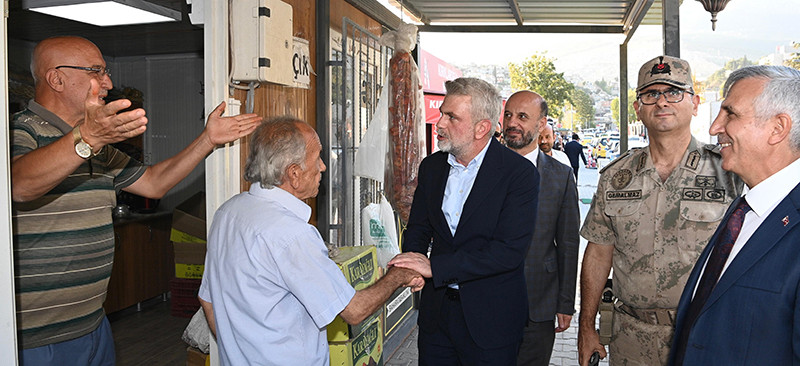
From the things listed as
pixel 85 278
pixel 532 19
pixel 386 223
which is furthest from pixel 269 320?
pixel 532 19

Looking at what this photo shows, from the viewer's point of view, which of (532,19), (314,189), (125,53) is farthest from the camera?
(125,53)

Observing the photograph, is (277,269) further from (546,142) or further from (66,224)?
(546,142)

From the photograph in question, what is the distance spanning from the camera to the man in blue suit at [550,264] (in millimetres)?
3359

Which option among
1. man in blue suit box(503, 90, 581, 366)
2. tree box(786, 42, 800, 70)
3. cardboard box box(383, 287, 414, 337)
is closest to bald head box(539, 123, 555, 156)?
cardboard box box(383, 287, 414, 337)

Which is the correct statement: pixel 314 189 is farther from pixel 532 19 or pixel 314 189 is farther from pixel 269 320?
pixel 532 19

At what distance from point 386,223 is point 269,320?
2.74 m

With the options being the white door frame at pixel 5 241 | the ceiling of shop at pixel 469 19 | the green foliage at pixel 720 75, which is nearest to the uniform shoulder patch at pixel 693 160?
the green foliage at pixel 720 75

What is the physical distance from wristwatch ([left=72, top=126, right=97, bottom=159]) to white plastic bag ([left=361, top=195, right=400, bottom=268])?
3161mm

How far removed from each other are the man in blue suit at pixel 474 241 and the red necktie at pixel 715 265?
35.6 inches

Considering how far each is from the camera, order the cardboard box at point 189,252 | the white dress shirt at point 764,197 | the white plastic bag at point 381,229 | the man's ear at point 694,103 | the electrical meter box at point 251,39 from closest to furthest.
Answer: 1. the white dress shirt at point 764,197
2. the man's ear at point 694,103
3. the electrical meter box at point 251,39
4. the white plastic bag at point 381,229
5. the cardboard box at point 189,252

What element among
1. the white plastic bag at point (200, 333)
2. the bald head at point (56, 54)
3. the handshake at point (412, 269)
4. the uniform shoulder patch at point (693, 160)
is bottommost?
the white plastic bag at point (200, 333)

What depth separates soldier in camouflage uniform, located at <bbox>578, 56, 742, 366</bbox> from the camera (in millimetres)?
2535

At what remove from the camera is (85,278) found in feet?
7.47

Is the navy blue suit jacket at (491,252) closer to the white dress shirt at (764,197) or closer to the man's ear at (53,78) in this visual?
the white dress shirt at (764,197)
